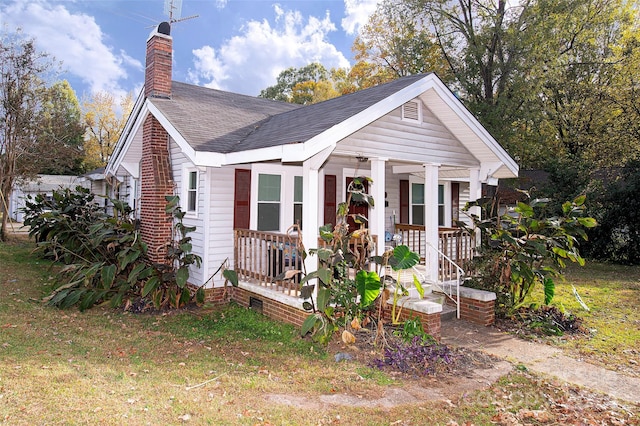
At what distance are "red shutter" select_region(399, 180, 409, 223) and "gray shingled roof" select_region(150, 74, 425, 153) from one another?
11.9 ft

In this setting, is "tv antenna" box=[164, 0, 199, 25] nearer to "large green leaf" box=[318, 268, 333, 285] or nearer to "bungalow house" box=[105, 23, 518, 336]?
"bungalow house" box=[105, 23, 518, 336]

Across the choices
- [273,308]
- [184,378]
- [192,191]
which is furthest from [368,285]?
[192,191]

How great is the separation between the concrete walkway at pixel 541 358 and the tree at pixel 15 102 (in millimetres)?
16804

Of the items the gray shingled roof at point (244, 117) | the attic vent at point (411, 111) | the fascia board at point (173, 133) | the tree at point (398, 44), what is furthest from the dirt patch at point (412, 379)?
the tree at point (398, 44)

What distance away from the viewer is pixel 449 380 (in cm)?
488

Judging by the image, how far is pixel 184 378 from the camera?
4695mm

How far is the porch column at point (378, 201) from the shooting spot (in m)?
7.20

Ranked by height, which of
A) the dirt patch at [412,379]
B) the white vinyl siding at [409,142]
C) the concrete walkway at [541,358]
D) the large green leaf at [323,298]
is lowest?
the concrete walkway at [541,358]

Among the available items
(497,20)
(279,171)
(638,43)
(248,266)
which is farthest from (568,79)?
(248,266)

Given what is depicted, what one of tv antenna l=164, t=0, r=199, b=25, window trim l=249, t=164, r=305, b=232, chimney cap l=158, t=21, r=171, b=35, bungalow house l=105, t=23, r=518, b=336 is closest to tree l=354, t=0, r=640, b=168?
bungalow house l=105, t=23, r=518, b=336

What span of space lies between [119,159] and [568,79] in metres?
21.6

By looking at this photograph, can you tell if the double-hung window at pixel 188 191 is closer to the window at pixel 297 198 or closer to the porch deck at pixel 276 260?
the porch deck at pixel 276 260

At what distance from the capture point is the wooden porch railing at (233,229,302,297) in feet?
22.8

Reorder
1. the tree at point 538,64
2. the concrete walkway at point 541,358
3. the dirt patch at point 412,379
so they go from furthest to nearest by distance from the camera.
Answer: the tree at point 538,64, the concrete walkway at point 541,358, the dirt patch at point 412,379
